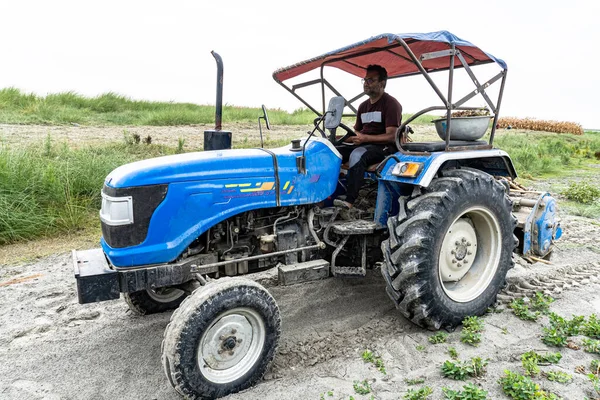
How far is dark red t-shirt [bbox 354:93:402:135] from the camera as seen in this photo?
415cm

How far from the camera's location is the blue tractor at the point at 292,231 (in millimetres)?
2766

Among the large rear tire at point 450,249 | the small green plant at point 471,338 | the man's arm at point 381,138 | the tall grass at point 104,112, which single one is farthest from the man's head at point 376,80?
the tall grass at point 104,112

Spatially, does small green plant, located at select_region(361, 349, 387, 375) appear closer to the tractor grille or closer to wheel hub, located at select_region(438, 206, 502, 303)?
wheel hub, located at select_region(438, 206, 502, 303)

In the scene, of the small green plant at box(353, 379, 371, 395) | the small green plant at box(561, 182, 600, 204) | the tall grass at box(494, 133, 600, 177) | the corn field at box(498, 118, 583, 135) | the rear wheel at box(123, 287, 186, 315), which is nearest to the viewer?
the small green plant at box(353, 379, 371, 395)

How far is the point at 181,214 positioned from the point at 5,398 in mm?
1535

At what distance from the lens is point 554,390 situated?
264cm

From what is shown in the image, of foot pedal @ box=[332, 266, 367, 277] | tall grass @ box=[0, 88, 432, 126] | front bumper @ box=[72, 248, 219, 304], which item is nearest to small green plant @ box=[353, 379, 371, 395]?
foot pedal @ box=[332, 266, 367, 277]

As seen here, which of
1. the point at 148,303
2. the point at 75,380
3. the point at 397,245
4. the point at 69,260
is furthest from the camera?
the point at 69,260

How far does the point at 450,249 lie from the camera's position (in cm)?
363

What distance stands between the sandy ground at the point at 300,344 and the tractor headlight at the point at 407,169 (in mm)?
1185

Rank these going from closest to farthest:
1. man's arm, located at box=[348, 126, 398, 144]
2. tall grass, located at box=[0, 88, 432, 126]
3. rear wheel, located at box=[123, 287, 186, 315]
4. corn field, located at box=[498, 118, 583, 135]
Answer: rear wheel, located at box=[123, 287, 186, 315] < man's arm, located at box=[348, 126, 398, 144] < tall grass, located at box=[0, 88, 432, 126] < corn field, located at box=[498, 118, 583, 135]

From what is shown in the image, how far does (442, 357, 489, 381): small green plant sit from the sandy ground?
0.17 ft

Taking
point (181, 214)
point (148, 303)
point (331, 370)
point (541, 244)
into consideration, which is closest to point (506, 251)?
point (541, 244)

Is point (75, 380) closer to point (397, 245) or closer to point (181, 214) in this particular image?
point (181, 214)
